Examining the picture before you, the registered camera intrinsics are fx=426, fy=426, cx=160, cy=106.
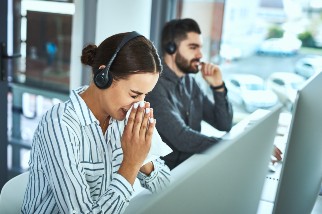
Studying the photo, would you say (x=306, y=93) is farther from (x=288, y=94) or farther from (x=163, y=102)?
(x=288, y=94)

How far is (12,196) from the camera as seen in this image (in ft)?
3.94

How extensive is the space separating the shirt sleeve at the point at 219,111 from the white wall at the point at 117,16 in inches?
24.4

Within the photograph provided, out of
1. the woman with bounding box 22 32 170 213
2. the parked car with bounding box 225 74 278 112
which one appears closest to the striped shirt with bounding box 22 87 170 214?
the woman with bounding box 22 32 170 213

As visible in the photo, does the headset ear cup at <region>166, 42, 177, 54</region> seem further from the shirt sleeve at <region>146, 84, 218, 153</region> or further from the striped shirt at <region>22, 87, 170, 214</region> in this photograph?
the striped shirt at <region>22, 87, 170, 214</region>

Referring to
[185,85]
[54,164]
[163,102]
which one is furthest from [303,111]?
[185,85]

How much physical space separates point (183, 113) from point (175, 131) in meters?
0.23

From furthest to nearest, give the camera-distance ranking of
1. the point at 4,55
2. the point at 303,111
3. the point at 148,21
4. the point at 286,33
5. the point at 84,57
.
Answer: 1. the point at 148,21
2. the point at 286,33
3. the point at 4,55
4. the point at 84,57
5. the point at 303,111

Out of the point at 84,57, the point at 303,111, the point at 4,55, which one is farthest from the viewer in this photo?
the point at 4,55

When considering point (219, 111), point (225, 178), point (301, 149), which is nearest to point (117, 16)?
point (219, 111)

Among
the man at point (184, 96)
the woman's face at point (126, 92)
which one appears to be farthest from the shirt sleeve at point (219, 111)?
the woman's face at point (126, 92)

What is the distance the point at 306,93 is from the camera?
2.61 feet

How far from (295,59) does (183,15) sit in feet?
2.33

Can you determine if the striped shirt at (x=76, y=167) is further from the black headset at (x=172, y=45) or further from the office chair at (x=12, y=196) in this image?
the black headset at (x=172, y=45)

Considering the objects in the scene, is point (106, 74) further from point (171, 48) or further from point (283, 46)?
point (283, 46)
